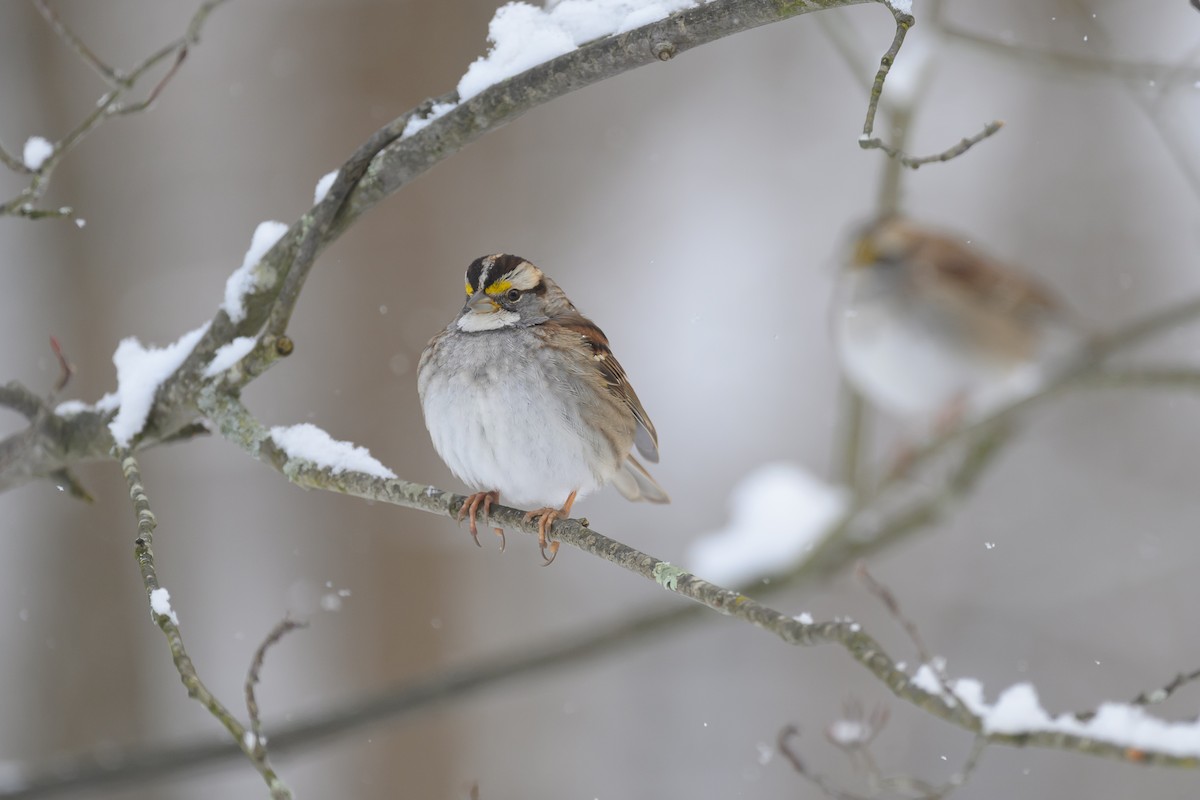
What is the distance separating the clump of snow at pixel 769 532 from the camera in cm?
548

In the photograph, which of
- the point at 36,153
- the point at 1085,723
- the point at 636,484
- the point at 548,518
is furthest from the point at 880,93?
the point at 36,153

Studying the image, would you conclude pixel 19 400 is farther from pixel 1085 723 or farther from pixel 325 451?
pixel 1085 723

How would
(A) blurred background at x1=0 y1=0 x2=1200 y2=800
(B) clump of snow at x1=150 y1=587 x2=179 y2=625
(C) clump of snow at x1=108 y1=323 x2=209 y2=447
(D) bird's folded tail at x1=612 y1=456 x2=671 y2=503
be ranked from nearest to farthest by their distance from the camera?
(B) clump of snow at x1=150 y1=587 x2=179 y2=625 < (C) clump of snow at x1=108 y1=323 x2=209 y2=447 < (D) bird's folded tail at x1=612 y1=456 x2=671 y2=503 < (A) blurred background at x1=0 y1=0 x2=1200 y2=800

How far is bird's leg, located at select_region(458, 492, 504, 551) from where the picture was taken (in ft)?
9.28

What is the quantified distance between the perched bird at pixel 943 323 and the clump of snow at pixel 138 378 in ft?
13.3

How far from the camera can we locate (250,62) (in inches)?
325

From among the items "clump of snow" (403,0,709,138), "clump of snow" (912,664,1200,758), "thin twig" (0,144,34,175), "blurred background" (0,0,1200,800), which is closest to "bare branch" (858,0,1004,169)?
"clump of snow" (403,0,709,138)

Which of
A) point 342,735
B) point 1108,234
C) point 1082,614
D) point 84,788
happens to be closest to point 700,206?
point 1108,234

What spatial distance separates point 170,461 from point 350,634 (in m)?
1.99

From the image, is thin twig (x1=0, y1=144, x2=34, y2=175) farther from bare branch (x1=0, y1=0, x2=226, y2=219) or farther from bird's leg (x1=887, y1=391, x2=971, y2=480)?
bird's leg (x1=887, y1=391, x2=971, y2=480)

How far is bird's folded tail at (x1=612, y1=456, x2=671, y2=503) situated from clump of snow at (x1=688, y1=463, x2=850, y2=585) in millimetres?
1899

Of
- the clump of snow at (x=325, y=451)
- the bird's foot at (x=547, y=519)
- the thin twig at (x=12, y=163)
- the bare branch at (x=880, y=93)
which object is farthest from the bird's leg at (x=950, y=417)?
the thin twig at (x=12, y=163)

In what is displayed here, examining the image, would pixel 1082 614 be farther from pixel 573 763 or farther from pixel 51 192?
pixel 51 192

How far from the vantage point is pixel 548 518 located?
2.66 m
